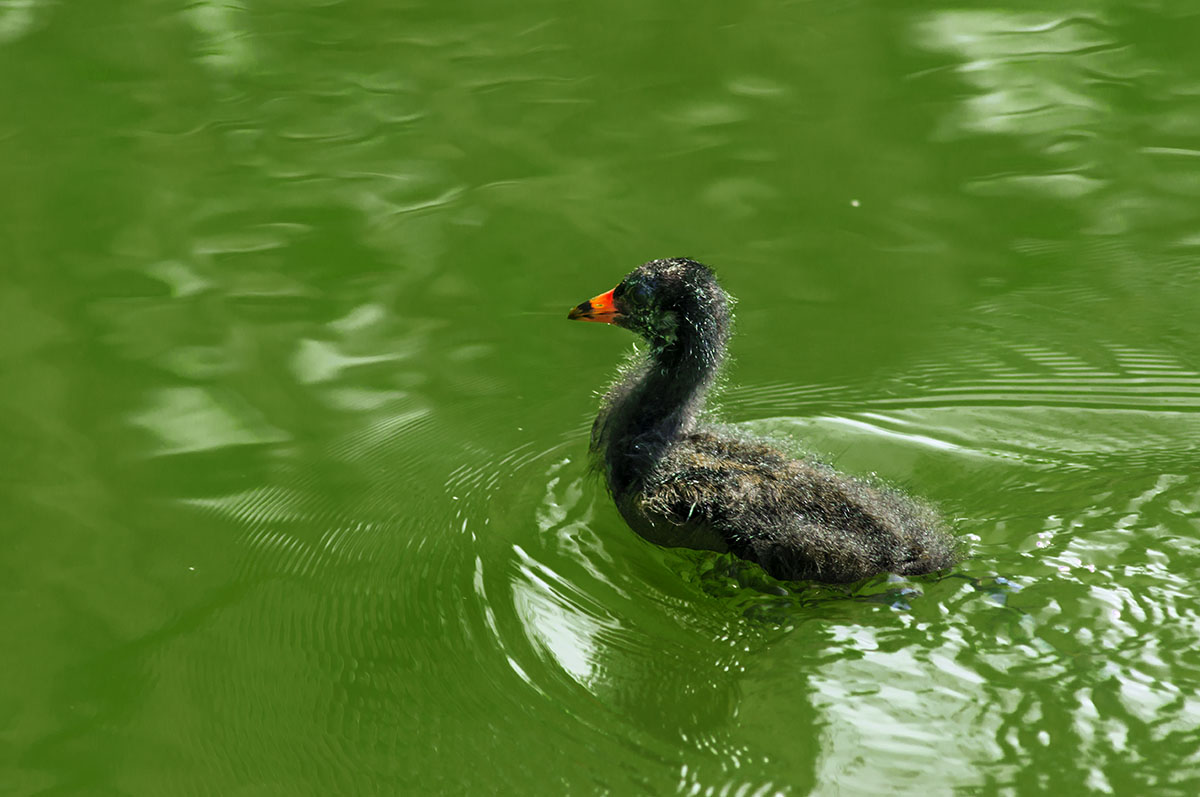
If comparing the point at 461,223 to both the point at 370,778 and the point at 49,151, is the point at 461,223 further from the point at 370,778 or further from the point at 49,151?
the point at 370,778

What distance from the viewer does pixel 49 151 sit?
6191 mm

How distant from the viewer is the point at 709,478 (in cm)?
410

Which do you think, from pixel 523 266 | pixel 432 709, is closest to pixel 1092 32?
pixel 523 266

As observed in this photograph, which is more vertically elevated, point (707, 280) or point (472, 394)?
point (707, 280)

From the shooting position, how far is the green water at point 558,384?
11.6 feet

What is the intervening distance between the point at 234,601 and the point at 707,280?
191 centimetres

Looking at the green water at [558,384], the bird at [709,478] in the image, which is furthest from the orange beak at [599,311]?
the green water at [558,384]

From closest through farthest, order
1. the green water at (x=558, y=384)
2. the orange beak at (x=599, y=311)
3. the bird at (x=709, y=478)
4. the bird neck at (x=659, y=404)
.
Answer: the green water at (x=558, y=384) < the bird at (x=709, y=478) < the bird neck at (x=659, y=404) < the orange beak at (x=599, y=311)

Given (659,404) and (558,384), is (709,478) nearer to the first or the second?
(659,404)

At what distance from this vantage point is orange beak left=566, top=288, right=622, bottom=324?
4418 millimetres

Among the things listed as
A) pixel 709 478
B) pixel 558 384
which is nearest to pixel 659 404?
pixel 709 478

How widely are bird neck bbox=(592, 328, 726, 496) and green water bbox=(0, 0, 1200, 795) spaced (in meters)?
0.24

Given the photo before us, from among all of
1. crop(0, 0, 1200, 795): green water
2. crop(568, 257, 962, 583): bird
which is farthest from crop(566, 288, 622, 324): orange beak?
crop(0, 0, 1200, 795): green water

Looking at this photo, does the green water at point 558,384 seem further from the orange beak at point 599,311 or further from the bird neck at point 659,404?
the orange beak at point 599,311
